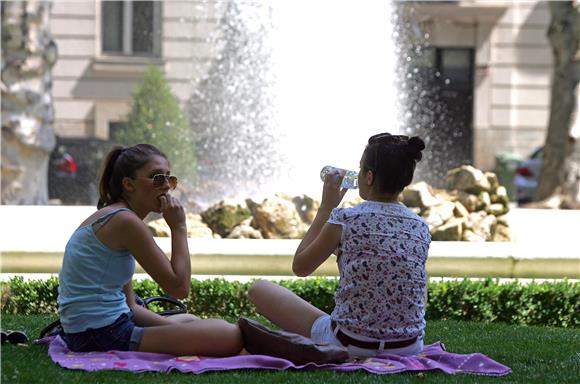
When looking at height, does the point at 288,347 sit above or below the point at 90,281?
below

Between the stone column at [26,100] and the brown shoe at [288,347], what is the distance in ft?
38.8

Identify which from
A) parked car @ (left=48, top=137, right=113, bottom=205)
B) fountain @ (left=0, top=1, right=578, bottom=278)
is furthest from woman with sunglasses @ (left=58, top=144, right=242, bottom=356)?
parked car @ (left=48, top=137, right=113, bottom=205)

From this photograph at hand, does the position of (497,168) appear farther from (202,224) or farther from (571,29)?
(202,224)

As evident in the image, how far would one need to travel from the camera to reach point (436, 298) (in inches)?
283

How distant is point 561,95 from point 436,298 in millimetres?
11430

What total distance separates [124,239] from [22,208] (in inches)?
218

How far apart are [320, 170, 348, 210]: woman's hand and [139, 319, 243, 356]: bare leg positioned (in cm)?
63

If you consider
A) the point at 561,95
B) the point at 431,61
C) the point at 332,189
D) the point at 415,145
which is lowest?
the point at 332,189

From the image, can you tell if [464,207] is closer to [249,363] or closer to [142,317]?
[142,317]

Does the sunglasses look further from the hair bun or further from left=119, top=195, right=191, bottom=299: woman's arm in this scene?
the hair bun

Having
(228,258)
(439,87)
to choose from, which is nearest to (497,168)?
(439,87)

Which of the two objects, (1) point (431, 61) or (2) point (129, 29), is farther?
(1) point (431, 61)

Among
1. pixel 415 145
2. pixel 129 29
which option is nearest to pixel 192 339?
pixel 415 145

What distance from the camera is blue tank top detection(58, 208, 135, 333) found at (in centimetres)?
480
